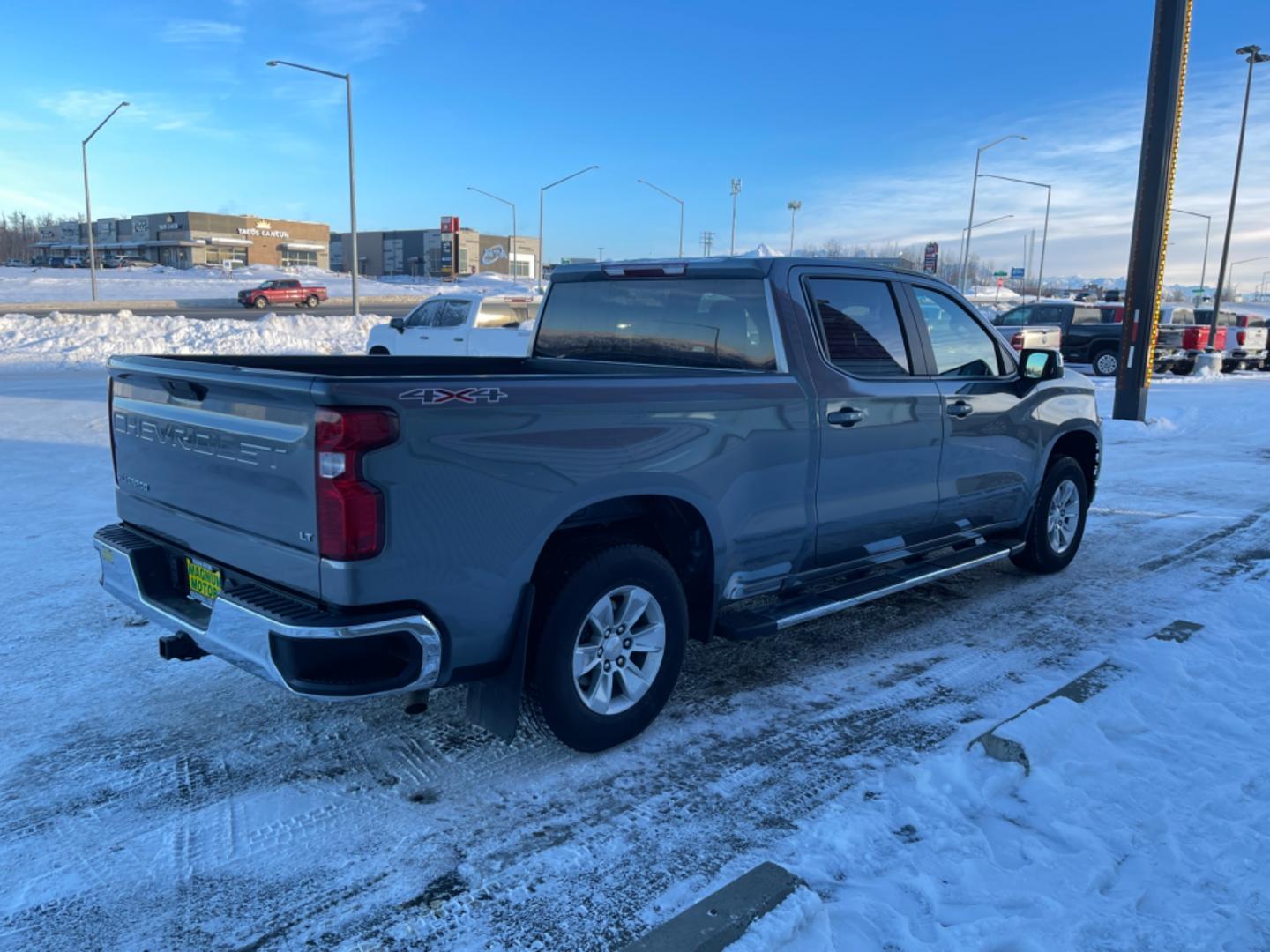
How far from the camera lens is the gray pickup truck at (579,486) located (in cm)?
297

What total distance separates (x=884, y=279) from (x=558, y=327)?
1.84m

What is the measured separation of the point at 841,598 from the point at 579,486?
1.71m

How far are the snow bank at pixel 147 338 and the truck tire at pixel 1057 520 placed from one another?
17.1 metres

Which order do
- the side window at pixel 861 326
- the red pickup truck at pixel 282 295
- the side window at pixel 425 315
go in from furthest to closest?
1. the red pickup truck at pixel 282 295
2. the side window at pixel 425 315
3. the side window at pixel 861 326

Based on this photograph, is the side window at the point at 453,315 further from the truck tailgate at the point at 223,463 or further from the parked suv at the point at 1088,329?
the parked suv at the point at 1088,329

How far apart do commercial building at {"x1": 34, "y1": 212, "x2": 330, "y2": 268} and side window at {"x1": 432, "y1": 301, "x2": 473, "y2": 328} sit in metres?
85.5

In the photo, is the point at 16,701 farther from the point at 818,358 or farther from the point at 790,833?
the point at 818,358

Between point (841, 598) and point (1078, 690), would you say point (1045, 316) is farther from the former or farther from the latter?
point (841, 598)

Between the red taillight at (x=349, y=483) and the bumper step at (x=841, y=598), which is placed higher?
the red taillight at (x=349, y=483)

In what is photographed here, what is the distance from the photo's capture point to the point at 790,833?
320 centimetres

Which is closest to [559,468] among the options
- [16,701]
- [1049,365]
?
[16,701]

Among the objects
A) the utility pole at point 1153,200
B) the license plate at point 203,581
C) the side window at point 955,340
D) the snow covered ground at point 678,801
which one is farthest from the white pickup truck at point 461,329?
the license plate at point 203,581

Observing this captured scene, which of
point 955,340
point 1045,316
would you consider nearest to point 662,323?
point 955,340

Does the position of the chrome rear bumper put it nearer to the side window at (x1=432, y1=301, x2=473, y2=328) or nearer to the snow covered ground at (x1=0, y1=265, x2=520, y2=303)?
the side window at (x1=432, y1=301, x2=473, y2=328)
